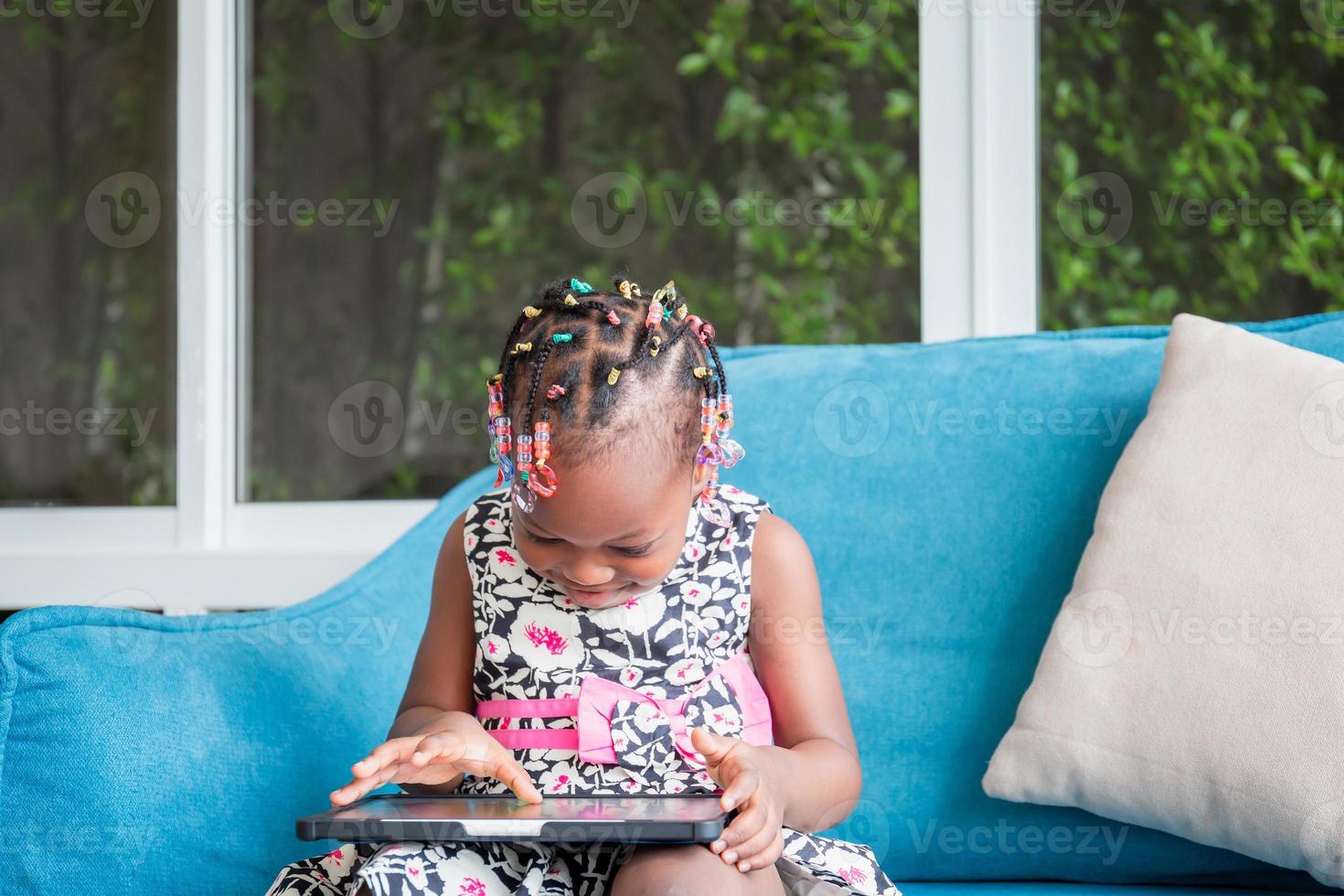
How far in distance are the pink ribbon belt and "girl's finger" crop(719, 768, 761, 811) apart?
14 centimetres

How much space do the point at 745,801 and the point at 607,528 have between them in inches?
9.1

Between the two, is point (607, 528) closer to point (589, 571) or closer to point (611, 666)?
point (589, 571)

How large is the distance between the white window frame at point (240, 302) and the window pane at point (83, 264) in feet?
0.56

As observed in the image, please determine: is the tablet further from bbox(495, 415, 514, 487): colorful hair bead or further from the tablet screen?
bbox(495, 415, 514, 487): colorful hair bead

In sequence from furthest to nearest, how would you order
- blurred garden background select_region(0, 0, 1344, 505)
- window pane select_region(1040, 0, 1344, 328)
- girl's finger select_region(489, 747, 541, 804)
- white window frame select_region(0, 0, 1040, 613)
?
blurred garden background select_region(0, 0, 1344, 505), window pane select_region(1040, 0, 1344, 328), white window frame select_region(0, 0, 1040, 613), girl's finger select_region(489, 747, 541, 804)

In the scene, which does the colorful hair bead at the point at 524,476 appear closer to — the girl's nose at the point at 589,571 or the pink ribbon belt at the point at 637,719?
the girl's nose at the point at 589,571

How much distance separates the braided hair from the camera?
3.22 ft

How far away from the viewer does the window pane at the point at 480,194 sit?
2.42 m

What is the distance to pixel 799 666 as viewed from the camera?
3.72 ft

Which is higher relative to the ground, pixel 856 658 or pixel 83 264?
pixel 83 264

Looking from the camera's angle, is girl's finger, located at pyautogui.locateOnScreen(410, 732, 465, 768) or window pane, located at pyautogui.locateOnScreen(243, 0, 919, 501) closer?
girl's finger, located at pyautogui.locateOnScreen(410, 732, 465, 768)

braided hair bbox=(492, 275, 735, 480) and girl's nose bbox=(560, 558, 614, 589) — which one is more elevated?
braided hair bbox=(492, 275, 735, 480)

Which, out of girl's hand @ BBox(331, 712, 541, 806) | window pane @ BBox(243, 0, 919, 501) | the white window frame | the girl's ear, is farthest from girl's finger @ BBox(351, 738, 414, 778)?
window pane @ BBox(243, 0, 919, 501)

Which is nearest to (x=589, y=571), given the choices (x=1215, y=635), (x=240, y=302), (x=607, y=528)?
(x=607, y=528)
